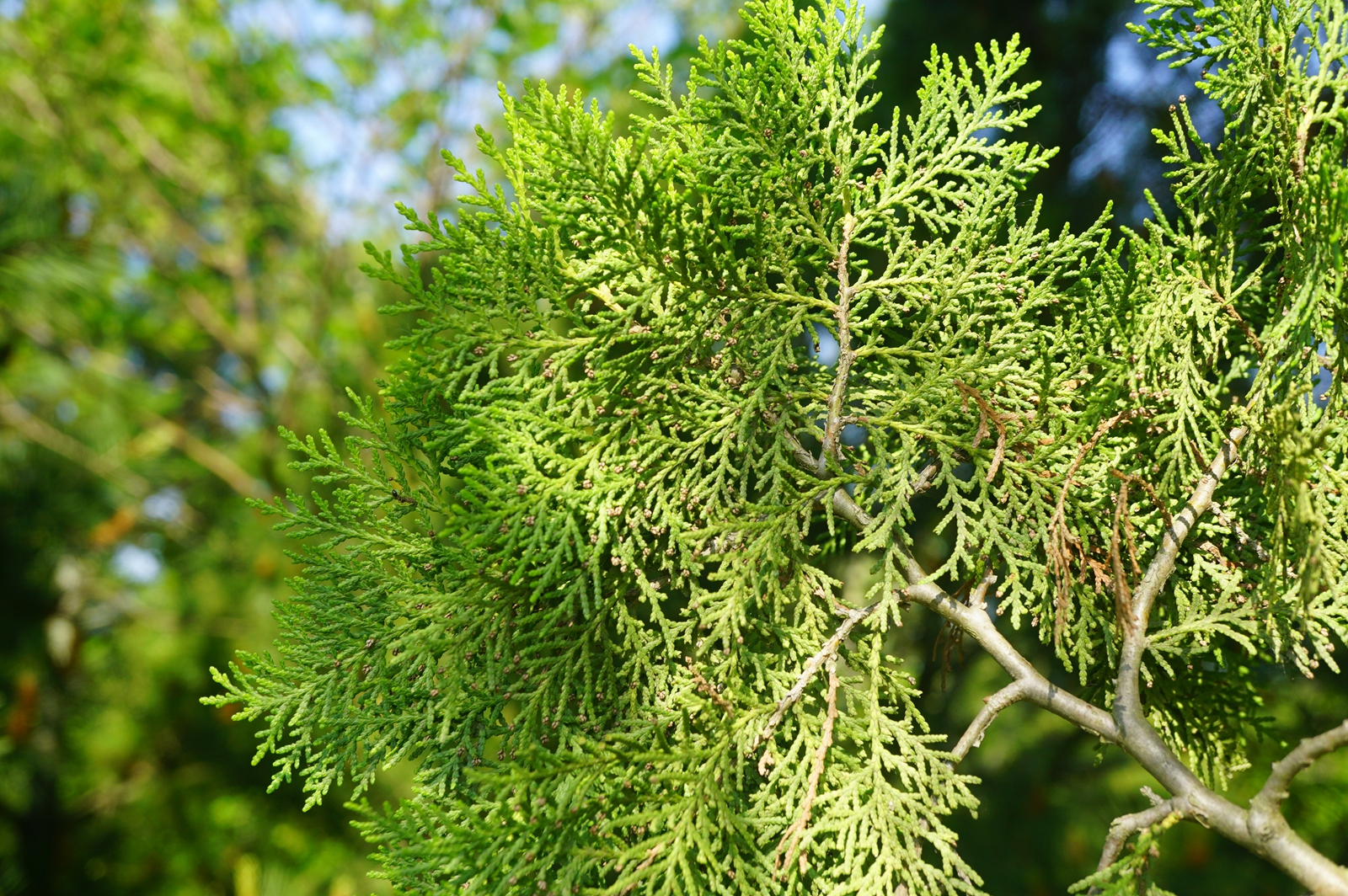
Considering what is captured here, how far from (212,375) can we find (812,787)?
9720 mm

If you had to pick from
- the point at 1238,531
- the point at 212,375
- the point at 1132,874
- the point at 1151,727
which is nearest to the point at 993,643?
the point at 1151,727

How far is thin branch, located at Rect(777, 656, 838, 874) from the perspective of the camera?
123 centimetres

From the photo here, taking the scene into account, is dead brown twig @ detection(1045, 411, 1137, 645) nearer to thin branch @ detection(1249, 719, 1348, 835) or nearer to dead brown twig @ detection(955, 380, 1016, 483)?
dead brown twig @ detection(955, 380, 1016, 483)

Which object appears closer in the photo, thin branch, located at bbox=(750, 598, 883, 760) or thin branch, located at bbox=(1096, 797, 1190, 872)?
thin branch, located at bbox=(1096, 797, 1190, 872)

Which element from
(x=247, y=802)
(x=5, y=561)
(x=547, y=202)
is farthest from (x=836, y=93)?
(x=247, y=802)

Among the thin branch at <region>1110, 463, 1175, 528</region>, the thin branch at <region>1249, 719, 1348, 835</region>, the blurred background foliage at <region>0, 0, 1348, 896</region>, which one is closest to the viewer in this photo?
the thin branch at <region>1249, 719, 1348, 835</region>

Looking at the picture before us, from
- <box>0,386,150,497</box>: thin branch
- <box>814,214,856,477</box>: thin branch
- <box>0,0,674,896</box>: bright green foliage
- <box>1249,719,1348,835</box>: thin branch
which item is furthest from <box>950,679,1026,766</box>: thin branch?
<box>0,386,150,497</box>: thin branch

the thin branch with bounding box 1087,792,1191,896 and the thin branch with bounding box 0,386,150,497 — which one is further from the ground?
the thin branch with bounding box 0,386,150,497

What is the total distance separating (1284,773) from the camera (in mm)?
1084

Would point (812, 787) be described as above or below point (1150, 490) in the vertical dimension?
below

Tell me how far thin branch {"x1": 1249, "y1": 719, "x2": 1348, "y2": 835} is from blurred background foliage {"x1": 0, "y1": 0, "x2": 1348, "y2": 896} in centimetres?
31

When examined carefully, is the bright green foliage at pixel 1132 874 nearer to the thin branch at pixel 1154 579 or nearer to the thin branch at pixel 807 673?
the thin branch at pixel 1154 579

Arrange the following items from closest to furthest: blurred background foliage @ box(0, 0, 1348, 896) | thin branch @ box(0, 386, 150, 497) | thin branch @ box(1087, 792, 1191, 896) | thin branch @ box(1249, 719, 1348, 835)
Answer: thin branch @ box(1249, 719, 1348, 835)
thin branch @ box(1087, 792, 1191, 896)
blurred background foliage @ box(0, 0, 1348, 896)
thin branch @ box(0, 386, 150, 497)

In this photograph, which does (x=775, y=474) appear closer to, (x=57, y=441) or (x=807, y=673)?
(x=807, y=673)
